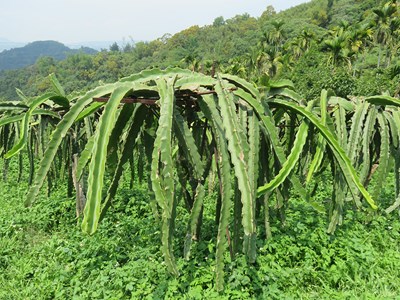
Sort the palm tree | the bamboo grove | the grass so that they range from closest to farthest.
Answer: the bamboo grove, the grass, the palm tree

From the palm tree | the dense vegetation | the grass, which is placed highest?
the palm tree

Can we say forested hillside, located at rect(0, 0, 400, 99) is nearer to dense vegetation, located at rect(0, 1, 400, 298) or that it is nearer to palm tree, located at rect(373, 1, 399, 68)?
palm tree, located at rect(373, 1, 399, 68)

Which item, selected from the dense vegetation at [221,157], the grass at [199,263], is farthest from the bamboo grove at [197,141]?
the grass at [199,263]

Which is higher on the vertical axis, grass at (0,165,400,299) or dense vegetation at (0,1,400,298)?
dense vegetation at (0,1,400,298)

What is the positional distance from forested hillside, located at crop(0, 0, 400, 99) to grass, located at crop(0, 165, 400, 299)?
5.04ft

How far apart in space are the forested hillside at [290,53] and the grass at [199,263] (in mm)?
1535

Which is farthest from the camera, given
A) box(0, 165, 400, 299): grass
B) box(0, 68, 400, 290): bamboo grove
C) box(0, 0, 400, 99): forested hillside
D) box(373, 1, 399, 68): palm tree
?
box(373, 1, 399, 68): palm tree

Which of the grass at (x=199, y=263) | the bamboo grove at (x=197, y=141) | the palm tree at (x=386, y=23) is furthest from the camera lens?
the palm tree at (x=386, y=23)

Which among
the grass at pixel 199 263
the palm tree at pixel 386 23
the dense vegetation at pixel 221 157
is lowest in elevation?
the grass at pixel 199 263

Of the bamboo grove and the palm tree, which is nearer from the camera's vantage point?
the bamboo grove

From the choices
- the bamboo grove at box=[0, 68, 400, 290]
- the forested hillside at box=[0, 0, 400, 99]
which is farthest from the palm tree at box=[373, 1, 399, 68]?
the bamboo grove at box=[0, 68, 400, 290]

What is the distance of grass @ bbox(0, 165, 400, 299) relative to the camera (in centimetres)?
270

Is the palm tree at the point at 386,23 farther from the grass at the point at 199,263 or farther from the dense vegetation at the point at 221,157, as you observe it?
the grass at the point at 199,263

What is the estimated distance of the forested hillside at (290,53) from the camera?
63.7 ft
